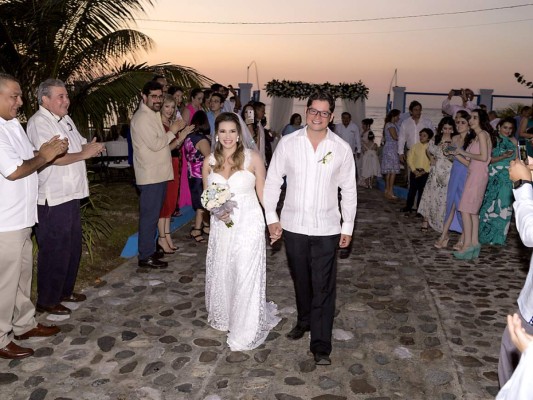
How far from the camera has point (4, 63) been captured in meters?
8.02

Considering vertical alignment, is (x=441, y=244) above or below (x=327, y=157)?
below

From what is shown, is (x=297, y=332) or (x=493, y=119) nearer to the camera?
(x=297, y=332)

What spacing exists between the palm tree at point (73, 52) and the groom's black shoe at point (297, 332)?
4821mm

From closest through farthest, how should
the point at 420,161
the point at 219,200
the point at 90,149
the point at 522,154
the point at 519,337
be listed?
the point at 519,337
the point at 522,154
the point at 219,200
the point at 90,149
the point at 420,161

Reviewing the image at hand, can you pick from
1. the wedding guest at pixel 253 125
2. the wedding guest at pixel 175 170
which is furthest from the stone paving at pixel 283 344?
the wedding guest at pixel 253 125

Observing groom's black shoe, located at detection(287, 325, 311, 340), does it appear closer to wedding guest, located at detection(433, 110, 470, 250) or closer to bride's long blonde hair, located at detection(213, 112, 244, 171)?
bride's long blonde hair, located at detection(213, 112, 244, 171)

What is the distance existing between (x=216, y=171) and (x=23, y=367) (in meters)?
2.48

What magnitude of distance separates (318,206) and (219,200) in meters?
1.01

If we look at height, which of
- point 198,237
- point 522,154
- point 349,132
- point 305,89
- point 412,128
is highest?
point 305,89

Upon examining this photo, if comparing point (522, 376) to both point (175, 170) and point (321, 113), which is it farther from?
point (175, 170)

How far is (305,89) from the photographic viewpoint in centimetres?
2120

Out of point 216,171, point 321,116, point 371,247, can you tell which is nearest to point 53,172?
point 216,171

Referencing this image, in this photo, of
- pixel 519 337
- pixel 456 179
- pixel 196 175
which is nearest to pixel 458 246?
pixel 456 179

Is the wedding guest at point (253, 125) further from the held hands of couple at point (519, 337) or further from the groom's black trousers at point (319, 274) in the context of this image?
the held hands of couple at point (519, 337)
